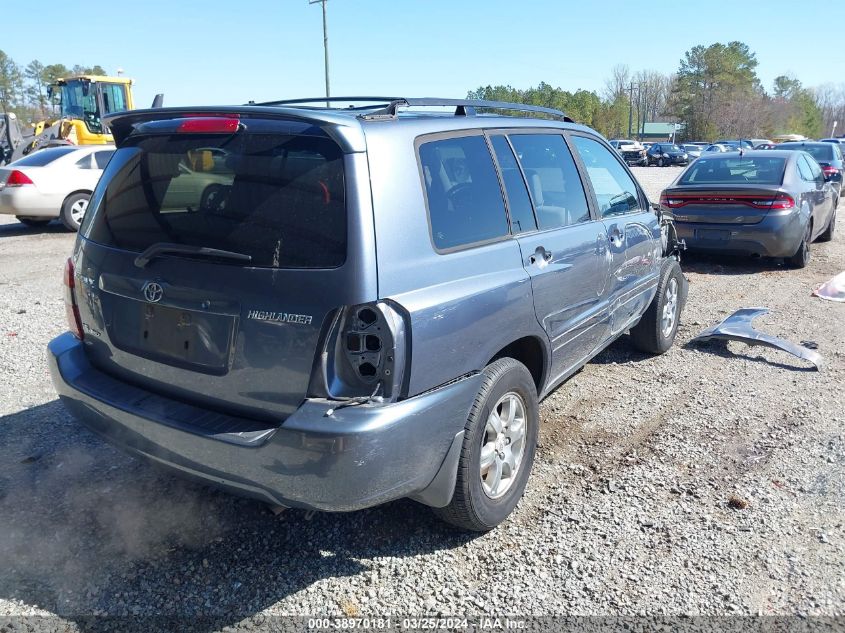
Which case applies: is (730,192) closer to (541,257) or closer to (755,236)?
(755,236)

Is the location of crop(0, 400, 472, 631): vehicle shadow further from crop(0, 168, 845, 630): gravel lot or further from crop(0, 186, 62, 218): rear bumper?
crop(0, 186, 62, 218): rear bumper

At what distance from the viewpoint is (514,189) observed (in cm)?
337

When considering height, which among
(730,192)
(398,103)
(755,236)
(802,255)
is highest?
(398,103)

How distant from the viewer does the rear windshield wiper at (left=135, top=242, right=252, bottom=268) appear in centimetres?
255

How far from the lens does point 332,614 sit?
104 inches

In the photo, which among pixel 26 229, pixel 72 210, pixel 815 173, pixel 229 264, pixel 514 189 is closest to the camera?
pixel 229 264

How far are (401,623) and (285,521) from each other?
35.1 inches

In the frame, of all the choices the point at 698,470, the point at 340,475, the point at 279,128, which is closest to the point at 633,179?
the point at 698,470

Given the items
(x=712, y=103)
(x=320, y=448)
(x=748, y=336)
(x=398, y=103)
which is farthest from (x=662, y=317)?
(x=712, y=103)

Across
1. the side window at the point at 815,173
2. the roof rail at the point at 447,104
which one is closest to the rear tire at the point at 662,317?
the roof rail at the point at 447,104

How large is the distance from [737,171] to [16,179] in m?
11.8

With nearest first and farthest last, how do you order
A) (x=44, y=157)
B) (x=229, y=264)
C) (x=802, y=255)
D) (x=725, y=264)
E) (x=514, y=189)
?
(x=229, y=264) → (x=514, y=189) → (x=802, y=255) → (x=725, y=264) → (x=44, y=157)

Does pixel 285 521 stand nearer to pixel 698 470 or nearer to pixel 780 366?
pixel 698 470

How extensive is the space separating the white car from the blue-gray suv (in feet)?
32.9
